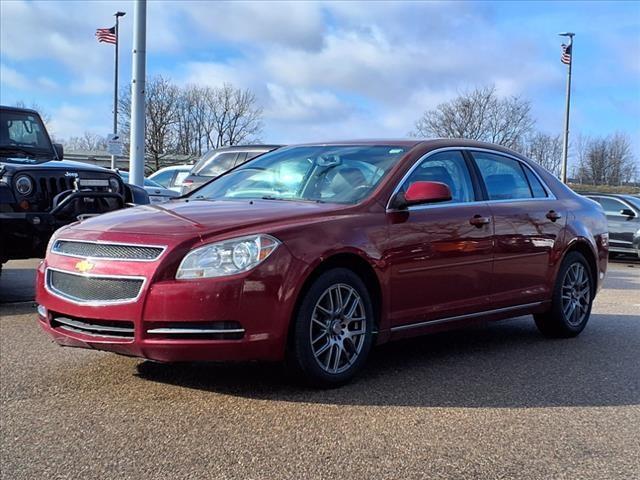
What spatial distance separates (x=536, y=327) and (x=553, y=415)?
117 inches

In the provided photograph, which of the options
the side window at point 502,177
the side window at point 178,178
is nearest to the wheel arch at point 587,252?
the side window at point 502,177

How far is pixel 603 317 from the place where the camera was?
7969mm

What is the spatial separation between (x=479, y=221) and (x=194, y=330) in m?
2.49

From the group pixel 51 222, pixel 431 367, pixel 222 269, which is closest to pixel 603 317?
pixel 431 367

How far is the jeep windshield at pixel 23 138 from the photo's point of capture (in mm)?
9320

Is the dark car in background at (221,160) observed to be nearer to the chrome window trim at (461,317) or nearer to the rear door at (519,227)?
the rear door at (519,227)

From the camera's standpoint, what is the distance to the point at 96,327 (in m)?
4.36

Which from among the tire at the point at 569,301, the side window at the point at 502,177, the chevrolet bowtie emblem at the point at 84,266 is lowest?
the tire at the point at 569,301

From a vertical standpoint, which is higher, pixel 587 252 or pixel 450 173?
pixel 450 173

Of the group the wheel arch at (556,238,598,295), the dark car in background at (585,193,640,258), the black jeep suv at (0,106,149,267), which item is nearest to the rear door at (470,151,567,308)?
the wheel arch at (556,238,598,295)

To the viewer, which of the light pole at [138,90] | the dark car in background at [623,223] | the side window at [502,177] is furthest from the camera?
the dark car in background at [623,223]

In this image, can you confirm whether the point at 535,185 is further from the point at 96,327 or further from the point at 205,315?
the point at 96,327

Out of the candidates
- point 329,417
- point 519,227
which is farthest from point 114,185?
point 329,417

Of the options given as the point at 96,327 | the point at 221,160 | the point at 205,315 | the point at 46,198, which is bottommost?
the point at 96,327
